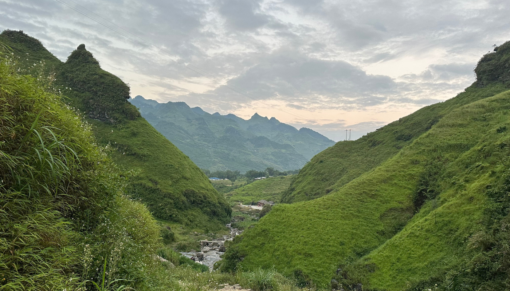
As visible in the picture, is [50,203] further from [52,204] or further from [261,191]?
[261,191]

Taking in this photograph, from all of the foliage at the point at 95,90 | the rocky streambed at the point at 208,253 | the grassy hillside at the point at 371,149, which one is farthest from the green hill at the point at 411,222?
the foliage at the point at 95,90

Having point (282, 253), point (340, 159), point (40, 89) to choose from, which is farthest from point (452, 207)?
point (340, 159)

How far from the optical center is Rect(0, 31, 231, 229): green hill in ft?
194

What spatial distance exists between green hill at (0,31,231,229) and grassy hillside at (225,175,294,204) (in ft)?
180

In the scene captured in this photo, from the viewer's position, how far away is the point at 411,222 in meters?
25.6

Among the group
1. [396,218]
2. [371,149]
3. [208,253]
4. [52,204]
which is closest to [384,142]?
[371,149]

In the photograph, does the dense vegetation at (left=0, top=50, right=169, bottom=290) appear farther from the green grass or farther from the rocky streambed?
the rocky streambed

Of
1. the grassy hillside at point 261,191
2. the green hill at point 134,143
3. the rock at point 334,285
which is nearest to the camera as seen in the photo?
the rock at point 334,285

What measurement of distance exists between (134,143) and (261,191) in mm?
94108

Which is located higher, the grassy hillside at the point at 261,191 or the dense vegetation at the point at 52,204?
the dense vegetation at the point at 52,204

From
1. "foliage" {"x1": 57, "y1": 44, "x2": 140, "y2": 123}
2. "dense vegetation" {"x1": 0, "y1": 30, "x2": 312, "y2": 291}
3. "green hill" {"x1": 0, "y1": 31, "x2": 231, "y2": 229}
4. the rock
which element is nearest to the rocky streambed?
"green hill" {"x1": 0, "y1": 31, "x2": 231, "y2": 229}

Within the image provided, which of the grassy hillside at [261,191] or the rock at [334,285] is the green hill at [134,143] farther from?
the grassy hillside at [261,191]

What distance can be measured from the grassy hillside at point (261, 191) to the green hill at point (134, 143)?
2157 inches

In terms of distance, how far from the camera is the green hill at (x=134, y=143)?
59281mm
